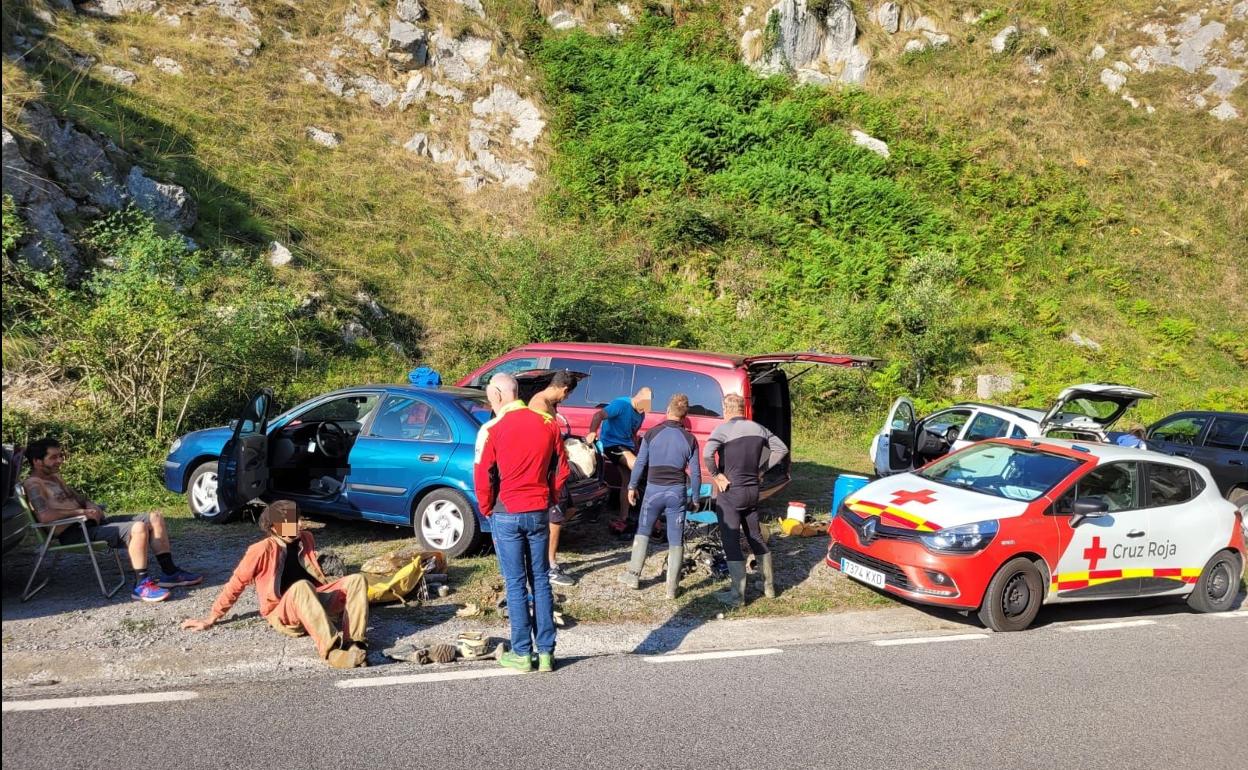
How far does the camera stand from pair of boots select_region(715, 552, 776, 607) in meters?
7.30

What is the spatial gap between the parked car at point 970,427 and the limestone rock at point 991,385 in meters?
6.03

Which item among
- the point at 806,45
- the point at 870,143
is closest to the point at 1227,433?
the point at 870,143

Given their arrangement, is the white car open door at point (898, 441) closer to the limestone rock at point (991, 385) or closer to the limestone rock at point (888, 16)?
the limestone rock at point (991, 385)

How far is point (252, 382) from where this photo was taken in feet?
40.3

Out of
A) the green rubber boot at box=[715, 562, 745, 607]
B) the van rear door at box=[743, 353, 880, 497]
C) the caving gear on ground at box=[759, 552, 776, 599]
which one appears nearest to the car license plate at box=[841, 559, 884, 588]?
the caving gear on ground at box=[759, 552, 776, 599]

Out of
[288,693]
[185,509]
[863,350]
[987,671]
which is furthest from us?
[863,350]

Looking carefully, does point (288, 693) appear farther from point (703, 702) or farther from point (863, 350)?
point (863, 350)

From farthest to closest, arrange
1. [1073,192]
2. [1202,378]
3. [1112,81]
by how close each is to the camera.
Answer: [1112,81] → [1073,192] → [1202,378]

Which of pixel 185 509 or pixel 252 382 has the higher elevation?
pixel 252 382

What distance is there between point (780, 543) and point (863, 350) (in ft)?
34.7

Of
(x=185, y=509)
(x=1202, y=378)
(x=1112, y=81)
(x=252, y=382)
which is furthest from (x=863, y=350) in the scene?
(x=1112, y=81)

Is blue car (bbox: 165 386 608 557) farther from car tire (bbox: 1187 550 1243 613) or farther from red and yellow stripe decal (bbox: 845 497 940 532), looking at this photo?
A: car tire (bbox: 1187 550 1243 613)

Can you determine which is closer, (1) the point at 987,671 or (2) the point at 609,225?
(1) the point at 987,671

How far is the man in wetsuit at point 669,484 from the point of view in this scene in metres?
7.32
